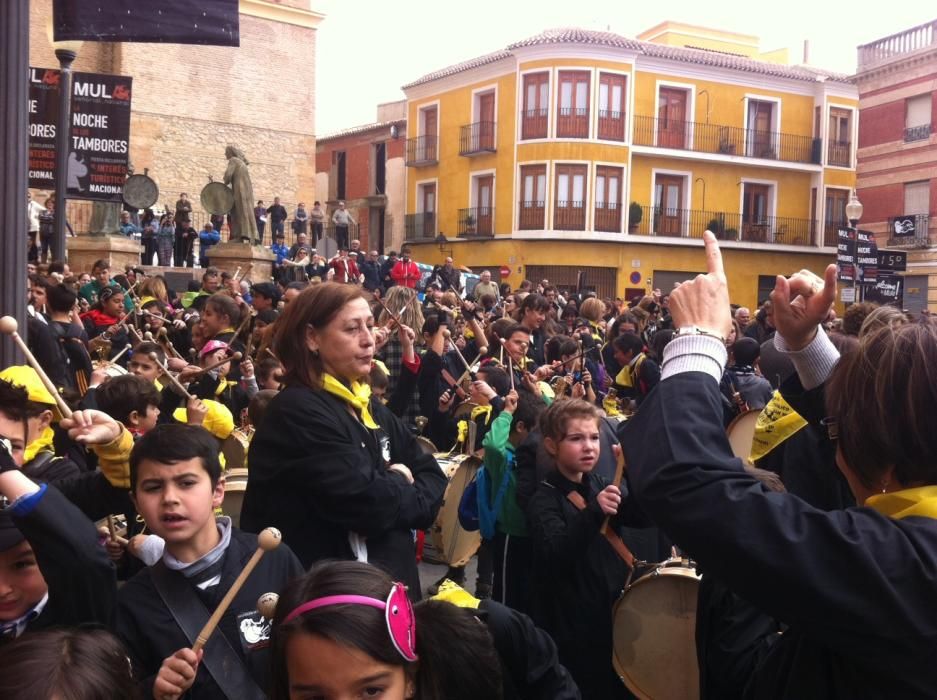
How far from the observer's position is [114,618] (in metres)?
2.61

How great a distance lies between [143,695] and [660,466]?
1551 millimetres

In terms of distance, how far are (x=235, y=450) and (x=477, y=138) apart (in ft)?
108

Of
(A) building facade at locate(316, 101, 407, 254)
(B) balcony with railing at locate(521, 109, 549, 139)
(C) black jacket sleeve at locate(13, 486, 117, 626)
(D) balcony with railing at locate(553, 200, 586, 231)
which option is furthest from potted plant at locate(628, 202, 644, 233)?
(C) black jacket sleeve at locate(13, 486, 117, 626)

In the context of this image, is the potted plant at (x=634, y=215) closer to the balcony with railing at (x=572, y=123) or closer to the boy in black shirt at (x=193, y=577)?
the balcony with railing at (x=572, y=123)

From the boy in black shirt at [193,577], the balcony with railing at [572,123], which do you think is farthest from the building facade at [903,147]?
the boy in black shirt at [193,577]

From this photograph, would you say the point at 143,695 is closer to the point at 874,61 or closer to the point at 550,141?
the point at 550,141

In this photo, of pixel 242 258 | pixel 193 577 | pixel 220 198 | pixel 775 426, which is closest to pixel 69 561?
pixel 193 577

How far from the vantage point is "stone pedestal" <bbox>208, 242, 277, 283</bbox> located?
778 inches

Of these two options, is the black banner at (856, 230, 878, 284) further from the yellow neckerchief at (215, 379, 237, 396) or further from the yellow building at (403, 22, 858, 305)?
the yellow building at (403, 22, 858, 305)

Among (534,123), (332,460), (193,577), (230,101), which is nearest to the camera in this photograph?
(193,577)

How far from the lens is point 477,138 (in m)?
37.4

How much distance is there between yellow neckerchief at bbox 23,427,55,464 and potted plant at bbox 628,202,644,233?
32.8m

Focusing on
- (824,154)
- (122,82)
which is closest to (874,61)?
(824,154)

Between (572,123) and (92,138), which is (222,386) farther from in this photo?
(572,123)
